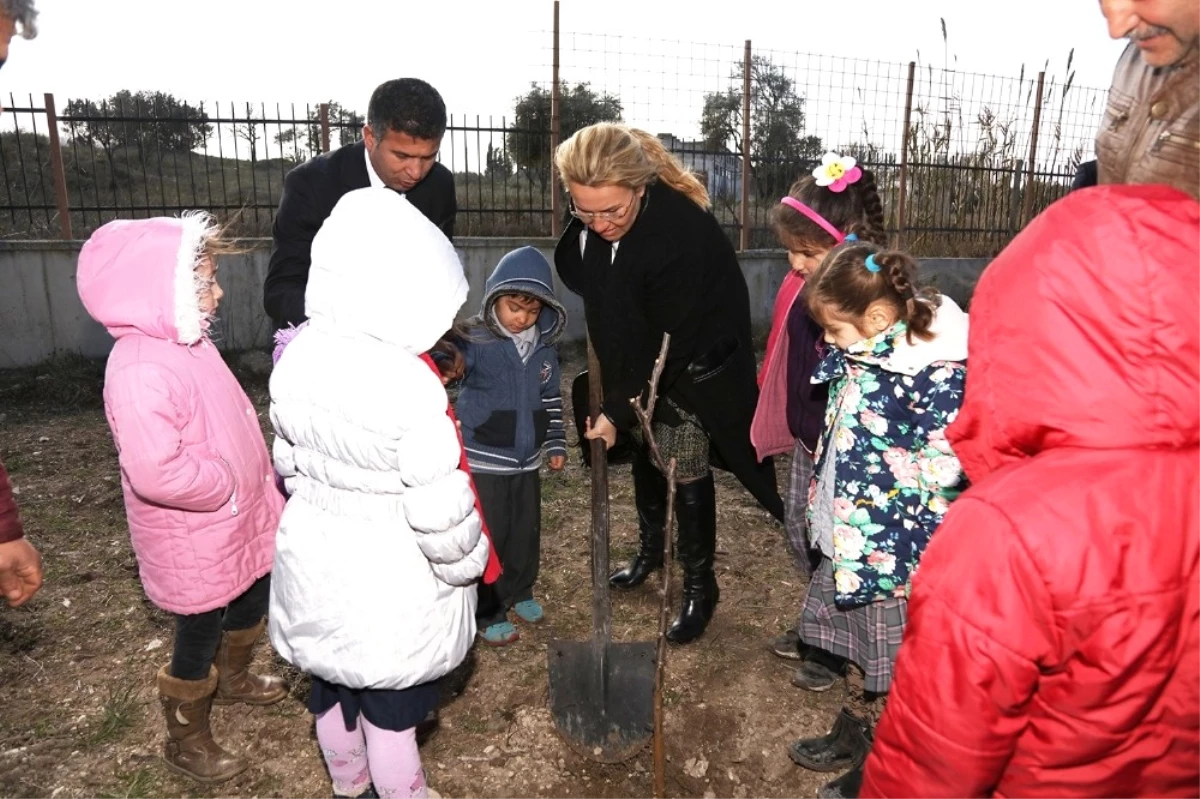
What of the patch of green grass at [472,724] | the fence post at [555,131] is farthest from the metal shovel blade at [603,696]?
the fence post at [555,131]

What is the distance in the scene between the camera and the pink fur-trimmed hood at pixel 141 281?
6.89 feet

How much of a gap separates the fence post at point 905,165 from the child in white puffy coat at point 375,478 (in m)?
8.46

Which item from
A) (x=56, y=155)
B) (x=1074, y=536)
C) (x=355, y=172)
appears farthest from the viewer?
(x=56, y=155)

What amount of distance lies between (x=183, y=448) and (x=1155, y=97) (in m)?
2.19

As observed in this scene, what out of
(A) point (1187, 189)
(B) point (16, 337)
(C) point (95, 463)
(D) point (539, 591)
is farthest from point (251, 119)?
(A) point (1187, 189)

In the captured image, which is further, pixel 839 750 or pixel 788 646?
pixel 788 646

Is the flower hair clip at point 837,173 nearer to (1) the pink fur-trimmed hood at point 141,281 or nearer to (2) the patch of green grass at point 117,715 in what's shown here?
(1) the pink fur-trimmed hood at point 141,281

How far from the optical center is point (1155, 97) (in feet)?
5.28

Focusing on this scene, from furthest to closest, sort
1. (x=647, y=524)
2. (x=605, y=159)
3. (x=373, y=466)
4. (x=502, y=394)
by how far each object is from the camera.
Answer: (x=647, y=524)
(x=502, y=394)
(x=605, y=159)
(x=373, y=466)

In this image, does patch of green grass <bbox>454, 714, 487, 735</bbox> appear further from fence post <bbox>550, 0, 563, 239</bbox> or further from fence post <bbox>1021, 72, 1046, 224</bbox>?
fence post <bbox>1021, 72, 1046, 224</bbox>

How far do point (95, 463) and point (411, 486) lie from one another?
417 centimetres

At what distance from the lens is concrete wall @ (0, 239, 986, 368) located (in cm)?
686

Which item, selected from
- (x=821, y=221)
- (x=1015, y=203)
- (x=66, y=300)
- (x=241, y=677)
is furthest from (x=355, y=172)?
(x=1015, y=203)

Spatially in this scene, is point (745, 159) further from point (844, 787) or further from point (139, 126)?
point (844, 787)
